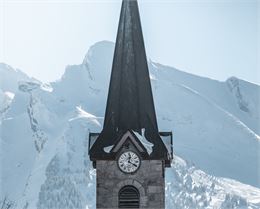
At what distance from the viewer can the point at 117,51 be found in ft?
137

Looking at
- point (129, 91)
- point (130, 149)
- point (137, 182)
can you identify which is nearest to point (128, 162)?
point (130, 149)

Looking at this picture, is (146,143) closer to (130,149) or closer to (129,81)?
(130,149)

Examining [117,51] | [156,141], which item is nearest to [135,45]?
[117,51]

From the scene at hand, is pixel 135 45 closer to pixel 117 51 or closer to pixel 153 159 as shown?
pixel 117 51

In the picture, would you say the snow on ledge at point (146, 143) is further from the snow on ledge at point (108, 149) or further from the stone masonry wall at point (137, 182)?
the snow on ledge at point (108, 149)

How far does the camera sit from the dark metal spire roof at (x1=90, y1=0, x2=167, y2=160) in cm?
4050

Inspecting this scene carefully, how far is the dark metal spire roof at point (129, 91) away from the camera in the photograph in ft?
133

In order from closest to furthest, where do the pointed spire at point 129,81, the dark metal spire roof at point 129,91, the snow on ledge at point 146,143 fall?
the snow on ledge at point 146,143
the dark metal spire roof at point 129,91
the pointed spire at point 129,81

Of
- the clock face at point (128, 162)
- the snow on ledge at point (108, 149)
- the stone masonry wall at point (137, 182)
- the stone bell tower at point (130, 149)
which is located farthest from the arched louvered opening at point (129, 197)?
the snow on ledge at point (108, 149)

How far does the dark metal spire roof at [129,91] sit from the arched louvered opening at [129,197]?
5.36ft

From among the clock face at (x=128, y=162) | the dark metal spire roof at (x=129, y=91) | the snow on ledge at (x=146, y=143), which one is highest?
the dark metal spire roof at (x=129, y=91)

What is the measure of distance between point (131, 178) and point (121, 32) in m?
6.14

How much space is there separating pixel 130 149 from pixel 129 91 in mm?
2620

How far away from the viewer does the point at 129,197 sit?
132 ft
